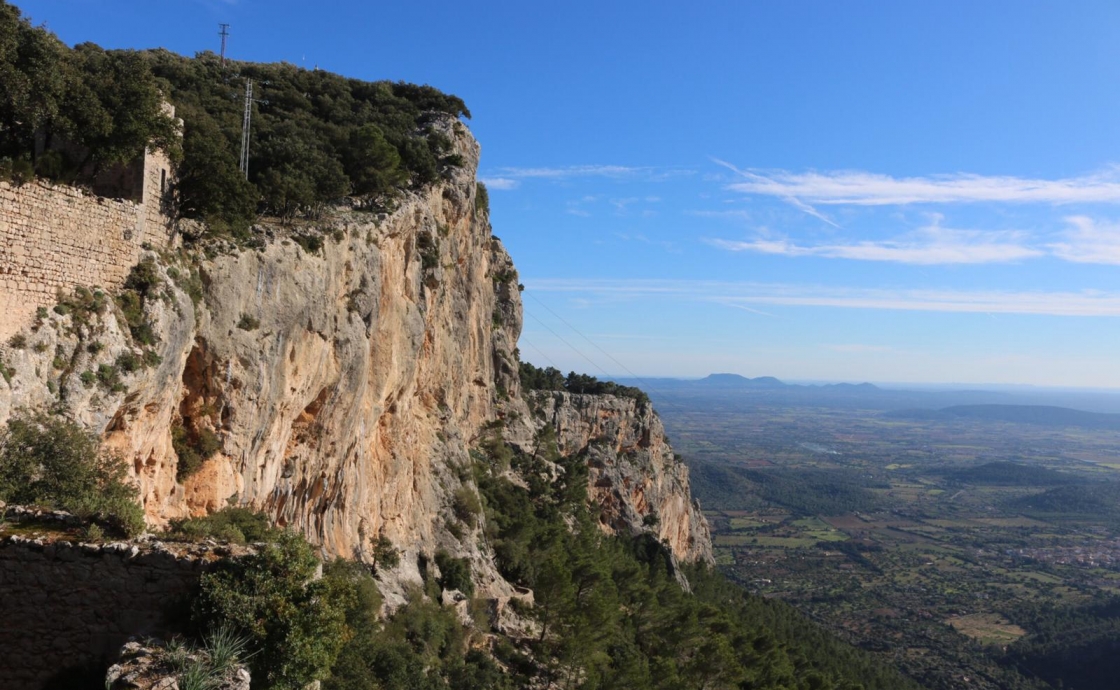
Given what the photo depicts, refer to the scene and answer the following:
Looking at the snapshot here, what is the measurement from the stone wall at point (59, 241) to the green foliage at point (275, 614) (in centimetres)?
827

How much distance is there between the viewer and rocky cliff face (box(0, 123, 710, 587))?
16.0m

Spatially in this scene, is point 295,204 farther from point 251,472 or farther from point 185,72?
point 185,72

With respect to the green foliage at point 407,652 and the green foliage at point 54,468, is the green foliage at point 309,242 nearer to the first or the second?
the green foliage at point 407,652

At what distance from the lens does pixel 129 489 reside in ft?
47.4

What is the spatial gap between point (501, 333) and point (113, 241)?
39.6m

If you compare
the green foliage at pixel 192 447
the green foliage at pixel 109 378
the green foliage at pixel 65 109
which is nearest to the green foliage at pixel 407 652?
the green foliage at pixel 192 447

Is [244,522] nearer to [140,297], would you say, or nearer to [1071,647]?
[140,297]

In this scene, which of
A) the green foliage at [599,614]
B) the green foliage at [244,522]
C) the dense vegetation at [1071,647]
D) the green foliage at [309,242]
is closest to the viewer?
the green foliage at [244,522]

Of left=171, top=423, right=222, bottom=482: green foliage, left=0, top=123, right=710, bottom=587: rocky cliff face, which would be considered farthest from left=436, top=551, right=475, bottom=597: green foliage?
left=171, top=423, right=222, bottom=482: green foliage

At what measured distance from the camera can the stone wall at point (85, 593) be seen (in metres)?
9.21

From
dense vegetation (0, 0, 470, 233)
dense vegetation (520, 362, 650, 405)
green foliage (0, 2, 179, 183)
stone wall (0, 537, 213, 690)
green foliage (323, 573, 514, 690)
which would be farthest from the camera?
dense vegetation (520, 362, 650, 405)

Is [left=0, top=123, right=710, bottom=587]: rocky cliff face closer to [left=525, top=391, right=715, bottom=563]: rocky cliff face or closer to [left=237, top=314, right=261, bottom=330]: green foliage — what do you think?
[left=237, top=314, right=261, bottom=330]: green foliage

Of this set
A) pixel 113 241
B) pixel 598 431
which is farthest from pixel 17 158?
pixel 598 431

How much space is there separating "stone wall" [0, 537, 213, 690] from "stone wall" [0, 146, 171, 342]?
657 cm
